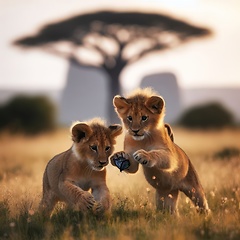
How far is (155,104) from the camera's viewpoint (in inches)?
228

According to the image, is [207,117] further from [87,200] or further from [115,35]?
[87,200]

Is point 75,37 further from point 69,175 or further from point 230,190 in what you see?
point 69,175

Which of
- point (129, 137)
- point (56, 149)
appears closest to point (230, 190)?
point (129, 137)

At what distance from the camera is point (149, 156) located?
17.8 ft

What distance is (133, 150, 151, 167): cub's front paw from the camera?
535cm

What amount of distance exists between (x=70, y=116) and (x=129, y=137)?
27.3 m

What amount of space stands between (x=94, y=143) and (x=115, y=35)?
18.5 meters

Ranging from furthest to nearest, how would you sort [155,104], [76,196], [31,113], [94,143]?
[31,113] → [155,104] → [94,143] → [76,196]

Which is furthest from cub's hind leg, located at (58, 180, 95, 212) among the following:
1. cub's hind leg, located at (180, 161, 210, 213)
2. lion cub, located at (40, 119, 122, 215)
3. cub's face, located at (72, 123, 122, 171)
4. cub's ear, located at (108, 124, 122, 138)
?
cub's hind leg, located at (180, 161, 210, 213)

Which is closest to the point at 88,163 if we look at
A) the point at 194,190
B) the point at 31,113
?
the point at 194,190

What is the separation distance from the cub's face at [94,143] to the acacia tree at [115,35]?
58.6 feet

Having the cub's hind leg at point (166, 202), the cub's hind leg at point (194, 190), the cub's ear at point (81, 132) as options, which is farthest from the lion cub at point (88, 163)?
the cub's hind leg at point (194, 190)

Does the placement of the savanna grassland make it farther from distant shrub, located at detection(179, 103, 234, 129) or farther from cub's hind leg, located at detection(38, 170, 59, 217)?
distant shrub, located at detection(179, 103, 234, 129)

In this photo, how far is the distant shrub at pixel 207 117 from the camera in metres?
23.6
